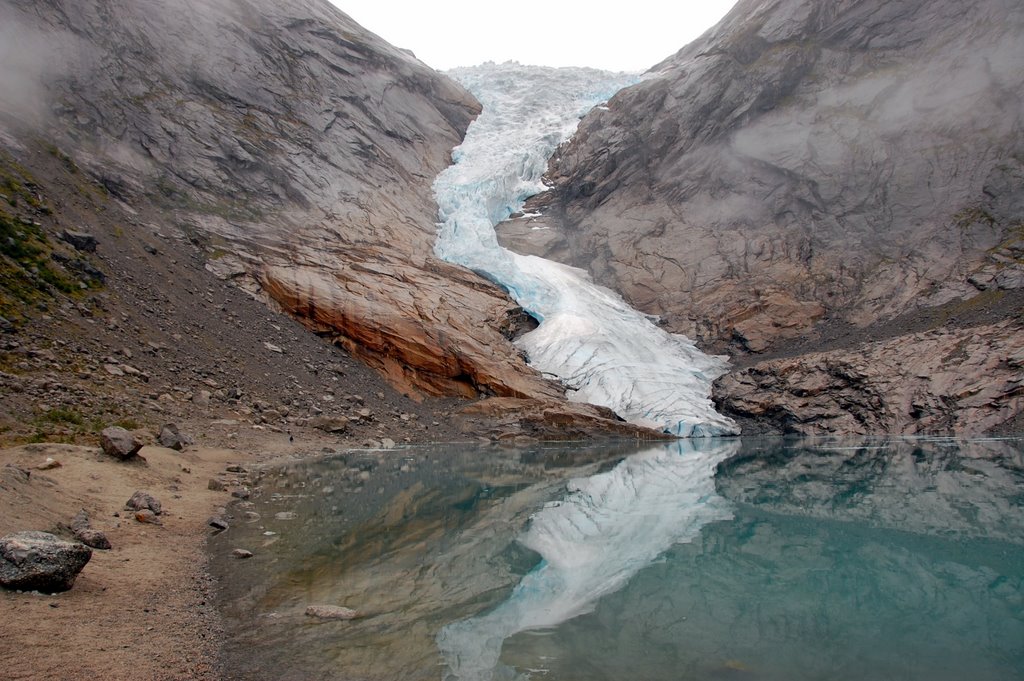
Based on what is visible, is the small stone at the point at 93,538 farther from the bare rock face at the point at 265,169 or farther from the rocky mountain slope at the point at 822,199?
the rocky mountain slope at the point at 822,199

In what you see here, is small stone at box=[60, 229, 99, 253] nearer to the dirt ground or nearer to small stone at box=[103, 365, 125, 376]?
small stone at box=[103, 365, 125, 376]

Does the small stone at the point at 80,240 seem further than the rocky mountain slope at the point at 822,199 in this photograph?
No

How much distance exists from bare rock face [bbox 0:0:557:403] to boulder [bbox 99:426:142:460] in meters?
16.7

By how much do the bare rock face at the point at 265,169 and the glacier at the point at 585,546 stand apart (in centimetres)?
1480

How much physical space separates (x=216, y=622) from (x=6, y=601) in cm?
141

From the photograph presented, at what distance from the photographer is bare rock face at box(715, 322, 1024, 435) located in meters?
23.7

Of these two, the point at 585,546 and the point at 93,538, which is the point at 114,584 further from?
the point at 585,546

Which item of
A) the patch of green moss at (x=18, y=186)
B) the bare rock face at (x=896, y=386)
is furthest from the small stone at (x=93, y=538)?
the bare rock face at (x=896, y=386)

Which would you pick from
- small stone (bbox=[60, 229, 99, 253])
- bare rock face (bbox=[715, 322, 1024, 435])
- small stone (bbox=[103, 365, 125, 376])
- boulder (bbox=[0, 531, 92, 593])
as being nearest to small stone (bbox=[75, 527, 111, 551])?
boulder (bbox=[0, 531, 92, 593])

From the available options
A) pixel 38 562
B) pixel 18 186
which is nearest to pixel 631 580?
pixel 38 562

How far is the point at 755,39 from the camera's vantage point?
144ft

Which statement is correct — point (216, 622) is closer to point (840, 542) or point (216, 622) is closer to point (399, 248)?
point (840, 542)

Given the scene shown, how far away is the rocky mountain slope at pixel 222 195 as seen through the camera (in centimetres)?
2092

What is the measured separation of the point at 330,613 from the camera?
5.18 meters
